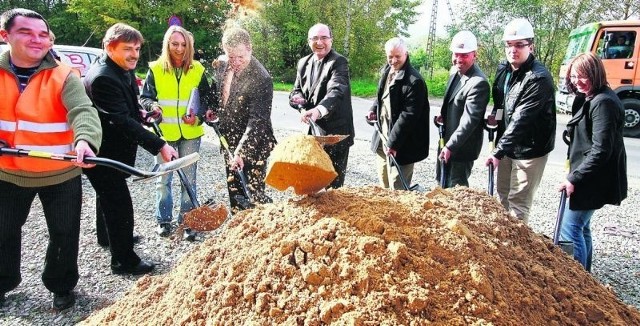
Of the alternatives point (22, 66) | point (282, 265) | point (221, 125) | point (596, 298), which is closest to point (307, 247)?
point (282, 265)

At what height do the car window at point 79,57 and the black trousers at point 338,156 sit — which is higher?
the car window at point 79,57

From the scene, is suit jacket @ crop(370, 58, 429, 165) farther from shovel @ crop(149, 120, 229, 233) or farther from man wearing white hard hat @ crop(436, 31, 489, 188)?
shovel @ crop(149, 120, 229, 233)

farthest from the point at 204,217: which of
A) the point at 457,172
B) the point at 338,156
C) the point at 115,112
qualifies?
the point at 457,172

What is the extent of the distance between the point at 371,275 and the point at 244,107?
2518mm

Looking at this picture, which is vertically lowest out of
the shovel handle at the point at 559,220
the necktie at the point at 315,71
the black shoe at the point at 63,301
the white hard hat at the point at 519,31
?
the black shoe at the point at 63,301

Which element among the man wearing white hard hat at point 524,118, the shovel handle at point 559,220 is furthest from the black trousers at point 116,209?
the shovel handle at point 559,220

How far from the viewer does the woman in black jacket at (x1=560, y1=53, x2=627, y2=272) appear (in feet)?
9.27

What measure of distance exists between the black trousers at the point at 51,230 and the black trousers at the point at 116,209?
10.2 inches

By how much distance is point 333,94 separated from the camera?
387 cm

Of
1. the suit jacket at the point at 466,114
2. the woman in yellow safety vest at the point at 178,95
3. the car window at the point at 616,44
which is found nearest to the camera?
the suit jacket at the point at 466,114

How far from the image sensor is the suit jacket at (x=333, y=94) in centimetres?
391

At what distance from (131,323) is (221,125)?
2291 millimetres

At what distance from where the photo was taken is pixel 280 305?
1.69 meters

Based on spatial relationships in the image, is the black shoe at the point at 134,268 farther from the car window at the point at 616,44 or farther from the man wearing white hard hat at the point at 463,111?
the car window at the point at 616,44
